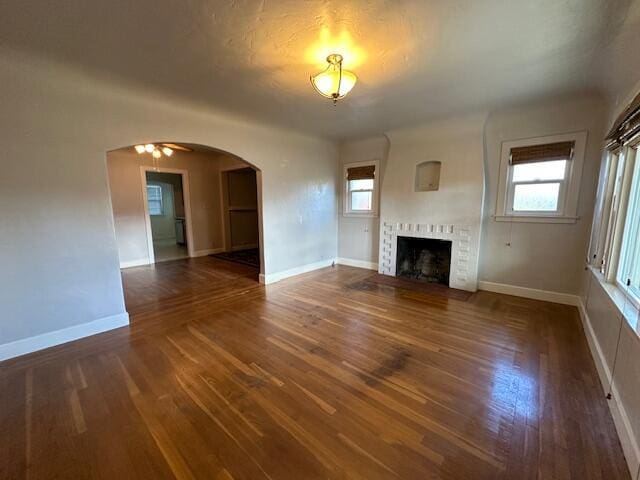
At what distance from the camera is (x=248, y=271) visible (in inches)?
212

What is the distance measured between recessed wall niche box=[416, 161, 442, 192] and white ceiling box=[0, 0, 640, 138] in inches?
61.9

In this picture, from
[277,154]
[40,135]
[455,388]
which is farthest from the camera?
[277,154]

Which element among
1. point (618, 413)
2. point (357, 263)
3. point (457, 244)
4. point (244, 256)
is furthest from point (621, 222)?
point (244, 256)

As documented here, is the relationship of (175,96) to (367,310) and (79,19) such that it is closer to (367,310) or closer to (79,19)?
(79,19)

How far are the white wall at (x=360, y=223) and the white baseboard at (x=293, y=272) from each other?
1.62 ft

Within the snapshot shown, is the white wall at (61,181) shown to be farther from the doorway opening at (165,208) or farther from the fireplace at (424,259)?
the doorway opening at (165,208)

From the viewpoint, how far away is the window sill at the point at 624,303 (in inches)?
66.6

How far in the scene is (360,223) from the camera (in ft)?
18.5

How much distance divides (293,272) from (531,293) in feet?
12.4

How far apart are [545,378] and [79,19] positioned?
14.1ft

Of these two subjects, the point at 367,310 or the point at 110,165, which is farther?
the point at 110,165

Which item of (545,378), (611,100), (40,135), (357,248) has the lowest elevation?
(545,378)

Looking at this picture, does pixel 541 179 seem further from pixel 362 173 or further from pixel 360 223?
pixel 360 223

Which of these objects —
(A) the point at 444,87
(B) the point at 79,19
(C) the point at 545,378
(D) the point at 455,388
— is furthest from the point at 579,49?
(B) the point at 79,19
